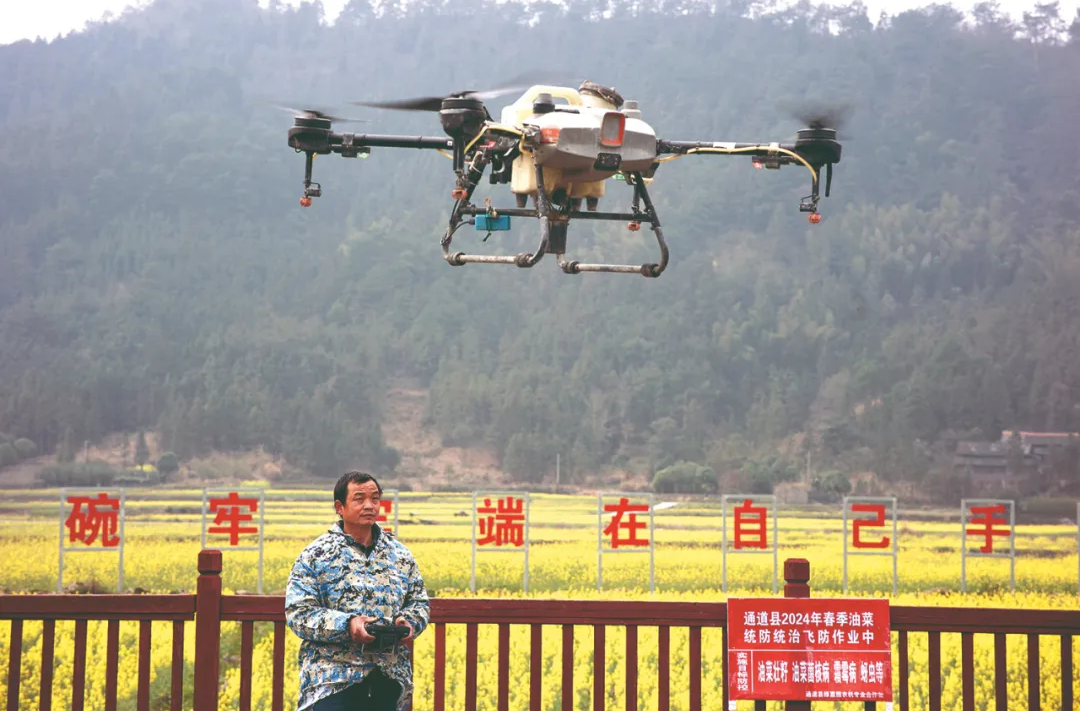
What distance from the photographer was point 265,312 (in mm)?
27359

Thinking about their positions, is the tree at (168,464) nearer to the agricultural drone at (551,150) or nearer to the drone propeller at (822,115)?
the agricultural drone at (551,150)

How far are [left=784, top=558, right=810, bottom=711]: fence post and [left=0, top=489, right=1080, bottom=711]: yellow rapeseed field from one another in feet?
11.5

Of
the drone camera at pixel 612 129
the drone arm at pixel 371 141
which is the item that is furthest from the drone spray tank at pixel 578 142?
the drone arm at pixel 371 141

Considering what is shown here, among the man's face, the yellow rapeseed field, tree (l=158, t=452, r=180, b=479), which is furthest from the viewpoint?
tree (l=158, t=452, r=180, b=479)

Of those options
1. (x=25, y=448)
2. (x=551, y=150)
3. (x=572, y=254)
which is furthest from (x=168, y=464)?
(x=551, y=150)

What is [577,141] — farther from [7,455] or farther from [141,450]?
[7,455]

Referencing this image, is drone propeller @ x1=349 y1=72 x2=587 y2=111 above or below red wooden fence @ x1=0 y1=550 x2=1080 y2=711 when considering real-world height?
above

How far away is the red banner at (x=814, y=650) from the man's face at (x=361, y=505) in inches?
59.5

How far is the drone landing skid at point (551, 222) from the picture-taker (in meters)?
4.91

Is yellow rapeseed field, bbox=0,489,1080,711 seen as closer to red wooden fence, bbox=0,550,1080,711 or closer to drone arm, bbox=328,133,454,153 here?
red wooden fence, bbox=0,550,1080,711

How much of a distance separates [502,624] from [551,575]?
10.7m

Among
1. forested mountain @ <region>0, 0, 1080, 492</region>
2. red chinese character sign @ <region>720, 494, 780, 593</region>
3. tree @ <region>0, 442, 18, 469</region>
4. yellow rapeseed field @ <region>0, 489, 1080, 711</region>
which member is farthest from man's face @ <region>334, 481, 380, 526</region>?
tree @ <region>0, 442, 18, 469</region>

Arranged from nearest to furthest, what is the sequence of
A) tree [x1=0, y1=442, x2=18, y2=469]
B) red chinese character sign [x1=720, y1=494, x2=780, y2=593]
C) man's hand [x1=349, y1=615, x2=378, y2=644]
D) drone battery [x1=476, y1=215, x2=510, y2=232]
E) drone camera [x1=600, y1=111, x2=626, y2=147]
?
man's hand [x1=349, y1=615, x2=378, y2=644], drone camera [x1=600, y1=111, x2=626, y2=147], drone battery [x1=476, y1=215, x2=510, y2=232], red chinese character sign [x1=720, y1=494, x2=780, y2=593], tree [x1=0, y1=442, x2=18, y2=469]

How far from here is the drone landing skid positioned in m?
4.91
